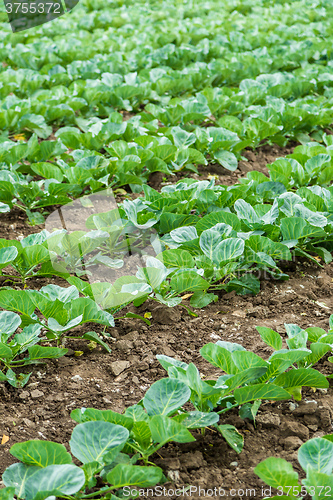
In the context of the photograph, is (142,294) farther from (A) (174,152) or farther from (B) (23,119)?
(B) (23,119)

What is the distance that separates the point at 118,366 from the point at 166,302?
33cm

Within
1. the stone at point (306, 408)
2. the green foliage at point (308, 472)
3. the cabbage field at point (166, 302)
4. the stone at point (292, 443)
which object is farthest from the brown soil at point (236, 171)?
the green foliage at point (308, 472)

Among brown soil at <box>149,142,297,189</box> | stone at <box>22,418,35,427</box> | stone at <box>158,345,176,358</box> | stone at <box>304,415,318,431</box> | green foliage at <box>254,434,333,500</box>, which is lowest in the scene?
brown soil at <box>149,142,297,189</box>

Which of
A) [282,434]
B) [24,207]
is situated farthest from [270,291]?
[24,207]

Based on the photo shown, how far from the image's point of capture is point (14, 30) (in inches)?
294

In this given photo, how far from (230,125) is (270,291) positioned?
1779mm

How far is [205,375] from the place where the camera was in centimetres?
178

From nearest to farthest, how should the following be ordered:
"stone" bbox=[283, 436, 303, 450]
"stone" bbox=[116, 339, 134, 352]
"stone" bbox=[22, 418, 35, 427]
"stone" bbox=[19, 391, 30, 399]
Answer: "stone" bbox=[283, 436, 303, 450] → "stone" bbox=[22, 418, 35, 427] → "stone" bbox=[19, 391, 30, 399] → "stone" bbox=[116, 339, 134, 352]

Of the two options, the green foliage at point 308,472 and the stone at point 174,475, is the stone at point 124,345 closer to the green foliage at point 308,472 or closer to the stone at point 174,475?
the stone at point 174,475

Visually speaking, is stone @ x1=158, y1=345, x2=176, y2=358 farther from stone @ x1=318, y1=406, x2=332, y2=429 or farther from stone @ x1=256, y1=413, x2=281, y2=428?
stone @ x1=318, y1=406, x2=332, y2=429

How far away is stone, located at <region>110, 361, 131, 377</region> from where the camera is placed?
1805mm

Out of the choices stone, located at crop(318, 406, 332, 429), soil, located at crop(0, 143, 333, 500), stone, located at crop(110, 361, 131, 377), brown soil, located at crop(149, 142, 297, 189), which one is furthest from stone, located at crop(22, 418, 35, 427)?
brown soil, located at crop(149, 142, 297, 189)

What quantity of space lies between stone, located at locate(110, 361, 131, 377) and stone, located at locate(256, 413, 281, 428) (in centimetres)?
51

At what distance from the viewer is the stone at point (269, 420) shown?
1.56 metres
